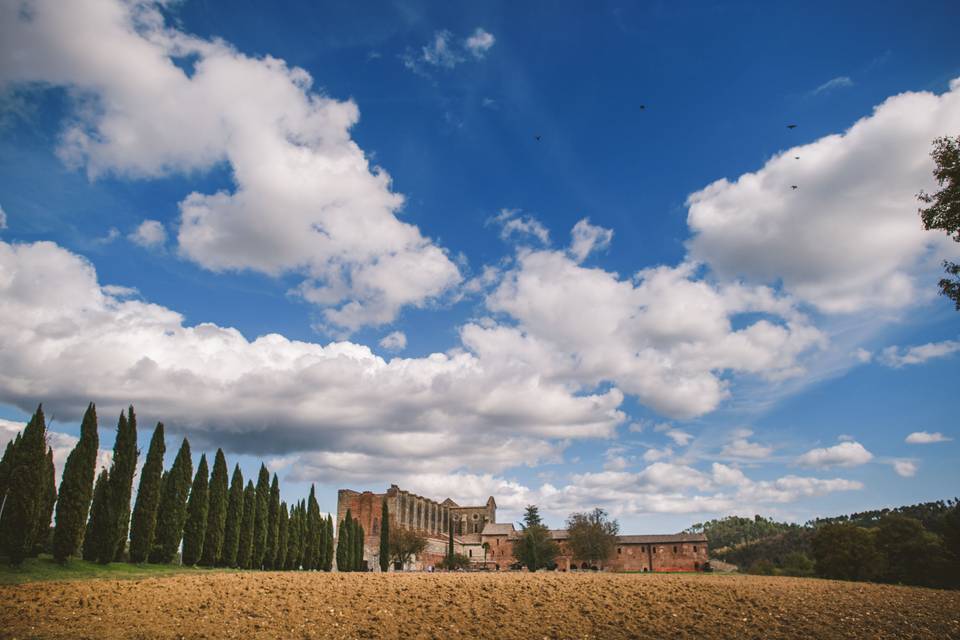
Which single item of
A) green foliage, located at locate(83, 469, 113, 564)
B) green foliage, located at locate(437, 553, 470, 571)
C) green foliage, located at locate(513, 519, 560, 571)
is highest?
green foliage, located at locate(83, 469, 113, 564)

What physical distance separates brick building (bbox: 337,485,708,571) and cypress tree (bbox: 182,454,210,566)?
35.5 meters

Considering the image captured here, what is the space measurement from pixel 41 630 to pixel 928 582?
52.1 m

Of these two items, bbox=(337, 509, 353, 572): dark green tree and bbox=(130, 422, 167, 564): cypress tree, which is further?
bbox=(337, 509, 353, 572): dark green tree

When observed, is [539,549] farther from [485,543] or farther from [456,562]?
[485,543]

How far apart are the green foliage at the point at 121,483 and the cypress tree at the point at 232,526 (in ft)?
29.1

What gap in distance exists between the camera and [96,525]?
1243 inches

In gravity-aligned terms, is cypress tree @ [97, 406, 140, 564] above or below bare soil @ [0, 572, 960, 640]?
above

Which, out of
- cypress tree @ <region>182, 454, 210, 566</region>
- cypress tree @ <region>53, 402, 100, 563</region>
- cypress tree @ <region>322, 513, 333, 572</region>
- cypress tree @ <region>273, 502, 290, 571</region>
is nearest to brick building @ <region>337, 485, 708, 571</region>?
cypress tree @ <region>322, 513, 333, 572</region>

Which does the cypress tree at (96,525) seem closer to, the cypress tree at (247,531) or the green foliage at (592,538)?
the cypress tree at (247,531)

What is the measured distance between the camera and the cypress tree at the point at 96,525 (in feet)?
102

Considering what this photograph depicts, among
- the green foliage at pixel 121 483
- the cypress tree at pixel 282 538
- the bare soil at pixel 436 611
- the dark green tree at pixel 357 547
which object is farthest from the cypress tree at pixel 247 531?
the dark green tree at pixel 357 547

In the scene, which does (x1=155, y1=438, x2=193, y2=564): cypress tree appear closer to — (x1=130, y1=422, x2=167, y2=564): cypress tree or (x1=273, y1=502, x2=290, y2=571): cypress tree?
(x1=130, y1=422, x2=167, y2=564): cypress tree

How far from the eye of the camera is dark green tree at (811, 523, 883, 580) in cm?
4644

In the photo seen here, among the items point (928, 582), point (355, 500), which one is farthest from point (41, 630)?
point (355, 500)
